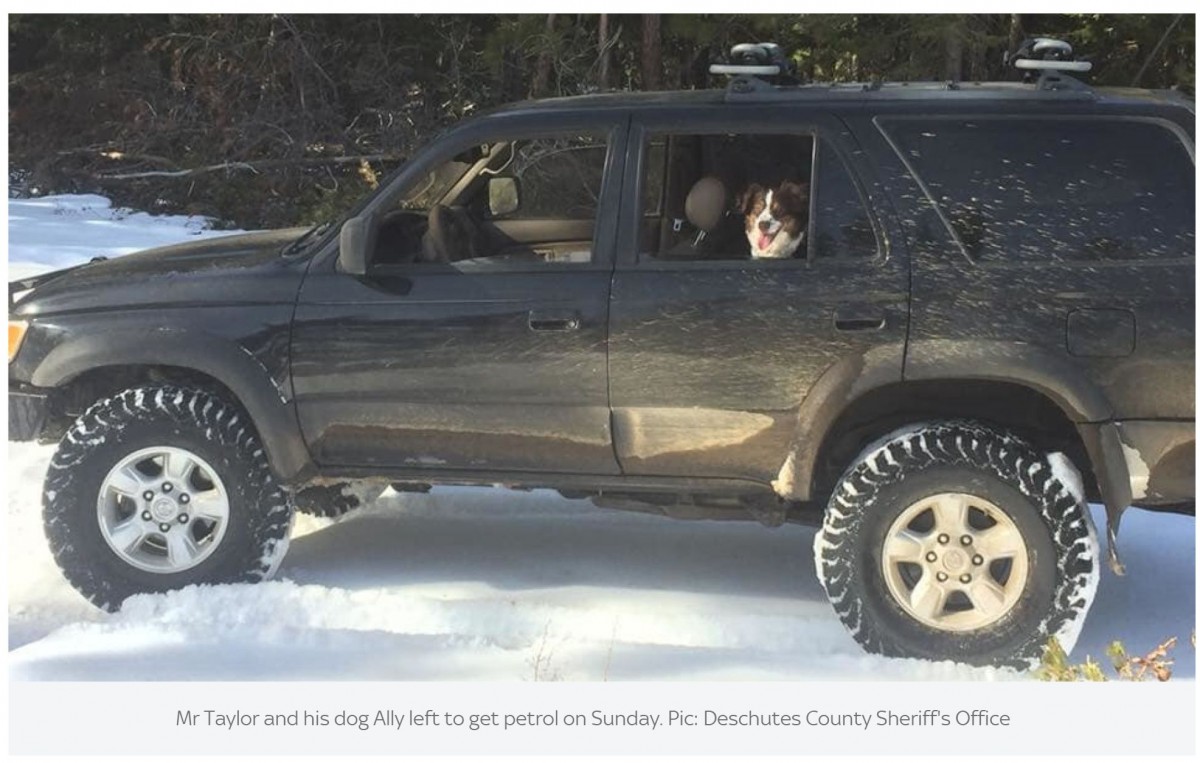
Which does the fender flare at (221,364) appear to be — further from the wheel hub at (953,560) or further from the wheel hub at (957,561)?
the wheel hub at (953,560)

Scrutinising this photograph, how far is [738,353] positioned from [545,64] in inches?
249

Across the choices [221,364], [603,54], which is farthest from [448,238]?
[603,54]

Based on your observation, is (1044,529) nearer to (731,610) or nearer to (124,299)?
(731,610)

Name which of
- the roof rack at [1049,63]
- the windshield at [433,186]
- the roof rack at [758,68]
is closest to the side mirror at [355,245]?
the windshield at [433,186]

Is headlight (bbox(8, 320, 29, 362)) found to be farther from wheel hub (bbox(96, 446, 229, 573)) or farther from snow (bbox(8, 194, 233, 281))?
snow (bbox(8, 194, 233, 281))

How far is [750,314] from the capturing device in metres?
3.77

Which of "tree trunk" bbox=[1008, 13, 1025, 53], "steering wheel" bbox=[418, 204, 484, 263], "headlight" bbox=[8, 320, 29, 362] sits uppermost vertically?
"tree trunk" bbox=[1008, 13, 1025, 53]

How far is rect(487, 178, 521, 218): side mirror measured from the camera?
15.6 feet

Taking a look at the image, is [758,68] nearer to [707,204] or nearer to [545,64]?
[707,204]

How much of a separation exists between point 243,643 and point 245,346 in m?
0.93

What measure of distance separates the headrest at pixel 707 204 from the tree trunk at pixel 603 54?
4675 mm

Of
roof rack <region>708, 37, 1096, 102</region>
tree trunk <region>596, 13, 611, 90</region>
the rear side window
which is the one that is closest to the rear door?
roof rack <region>708, 37, 1096, 102</region>

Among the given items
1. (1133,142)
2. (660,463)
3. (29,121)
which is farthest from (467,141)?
(29,121)

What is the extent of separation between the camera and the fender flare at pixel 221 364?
4.07 meters
